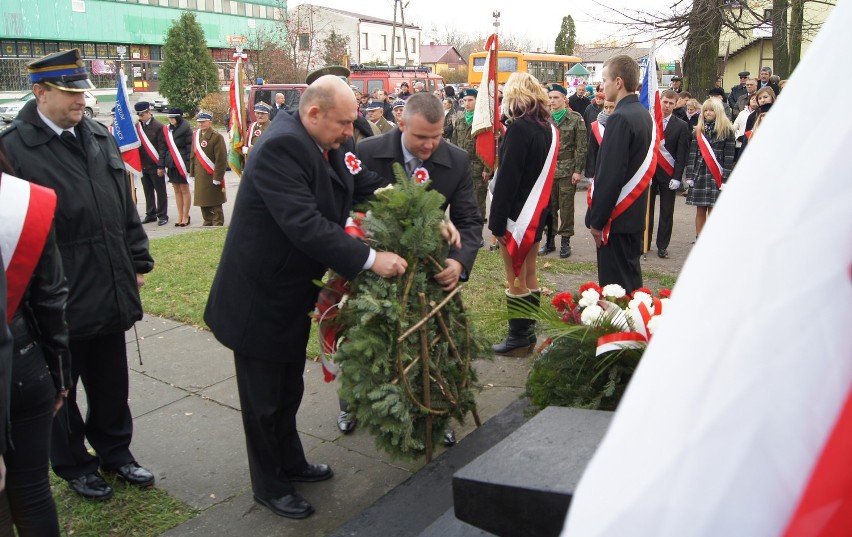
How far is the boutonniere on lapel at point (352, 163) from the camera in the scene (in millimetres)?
3776

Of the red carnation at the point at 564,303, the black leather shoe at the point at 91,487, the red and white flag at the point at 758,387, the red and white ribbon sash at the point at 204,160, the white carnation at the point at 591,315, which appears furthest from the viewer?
the red and white ribbon sash at the point at 204,160

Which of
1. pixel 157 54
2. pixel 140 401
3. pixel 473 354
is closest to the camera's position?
pixel 473 354

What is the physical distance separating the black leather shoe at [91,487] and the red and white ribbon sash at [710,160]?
7.87 meters

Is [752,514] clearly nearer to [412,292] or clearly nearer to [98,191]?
[412,292]

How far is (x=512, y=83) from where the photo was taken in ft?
18.6

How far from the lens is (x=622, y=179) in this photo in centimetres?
539

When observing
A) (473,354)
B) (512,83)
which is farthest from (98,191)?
(512,83)

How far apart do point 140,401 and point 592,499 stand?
A: 4.95 m

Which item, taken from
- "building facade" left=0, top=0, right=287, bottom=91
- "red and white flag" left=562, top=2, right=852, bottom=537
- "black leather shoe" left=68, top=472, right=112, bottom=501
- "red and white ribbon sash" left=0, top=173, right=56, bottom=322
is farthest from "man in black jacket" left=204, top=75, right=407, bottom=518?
"building facade" left=0, top=0, right=287, bottom=91

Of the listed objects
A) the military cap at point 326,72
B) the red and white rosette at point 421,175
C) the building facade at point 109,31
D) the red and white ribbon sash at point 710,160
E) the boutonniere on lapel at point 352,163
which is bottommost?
the red and white ribbon sash at point 710,160

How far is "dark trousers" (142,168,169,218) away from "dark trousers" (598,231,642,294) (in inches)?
356

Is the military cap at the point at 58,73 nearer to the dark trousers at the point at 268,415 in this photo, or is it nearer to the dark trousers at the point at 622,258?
the dark trousers at the point at 268,415

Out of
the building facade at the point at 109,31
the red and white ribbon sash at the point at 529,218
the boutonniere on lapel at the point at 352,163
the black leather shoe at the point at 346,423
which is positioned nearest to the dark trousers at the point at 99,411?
the black leather shoe at the point at 346,423

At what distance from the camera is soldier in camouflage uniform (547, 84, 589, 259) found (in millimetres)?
9656
